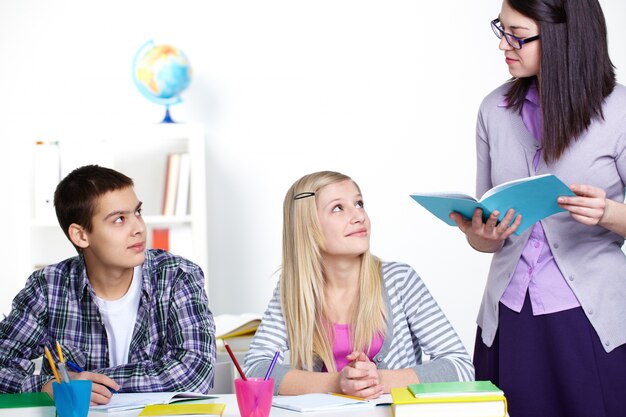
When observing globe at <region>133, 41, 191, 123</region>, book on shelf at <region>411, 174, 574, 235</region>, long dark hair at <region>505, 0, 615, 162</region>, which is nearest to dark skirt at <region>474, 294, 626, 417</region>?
book on shelf at <region>411, 174, 574, 235</region>

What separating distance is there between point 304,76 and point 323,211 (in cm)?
234

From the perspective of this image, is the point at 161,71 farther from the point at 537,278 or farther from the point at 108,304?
the point at 537,278

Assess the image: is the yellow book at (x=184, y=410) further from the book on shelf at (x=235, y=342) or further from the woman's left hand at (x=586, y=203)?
the book on shelf at (x=235, y=342)

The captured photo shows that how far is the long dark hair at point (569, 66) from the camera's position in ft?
6.26

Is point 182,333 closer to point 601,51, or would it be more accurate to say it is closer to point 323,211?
point 323,211

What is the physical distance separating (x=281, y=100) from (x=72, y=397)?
2.99 m

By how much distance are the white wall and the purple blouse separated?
7.53ft

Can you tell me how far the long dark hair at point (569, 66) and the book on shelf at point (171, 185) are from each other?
2.46 m

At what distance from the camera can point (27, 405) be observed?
1818 mm

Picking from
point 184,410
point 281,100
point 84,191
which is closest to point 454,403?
point 184,410

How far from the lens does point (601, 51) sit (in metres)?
1.92

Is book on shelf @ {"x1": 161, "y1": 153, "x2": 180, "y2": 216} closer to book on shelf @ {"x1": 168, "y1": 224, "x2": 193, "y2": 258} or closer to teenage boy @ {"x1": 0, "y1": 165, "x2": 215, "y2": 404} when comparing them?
book on shelf @ {"x1": 168, "y1": 224, "x2": 193, "y2": 258}

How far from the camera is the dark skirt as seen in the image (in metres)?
1.94

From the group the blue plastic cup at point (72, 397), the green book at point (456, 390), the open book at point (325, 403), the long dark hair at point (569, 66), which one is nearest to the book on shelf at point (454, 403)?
the green book at point (456, 390)
